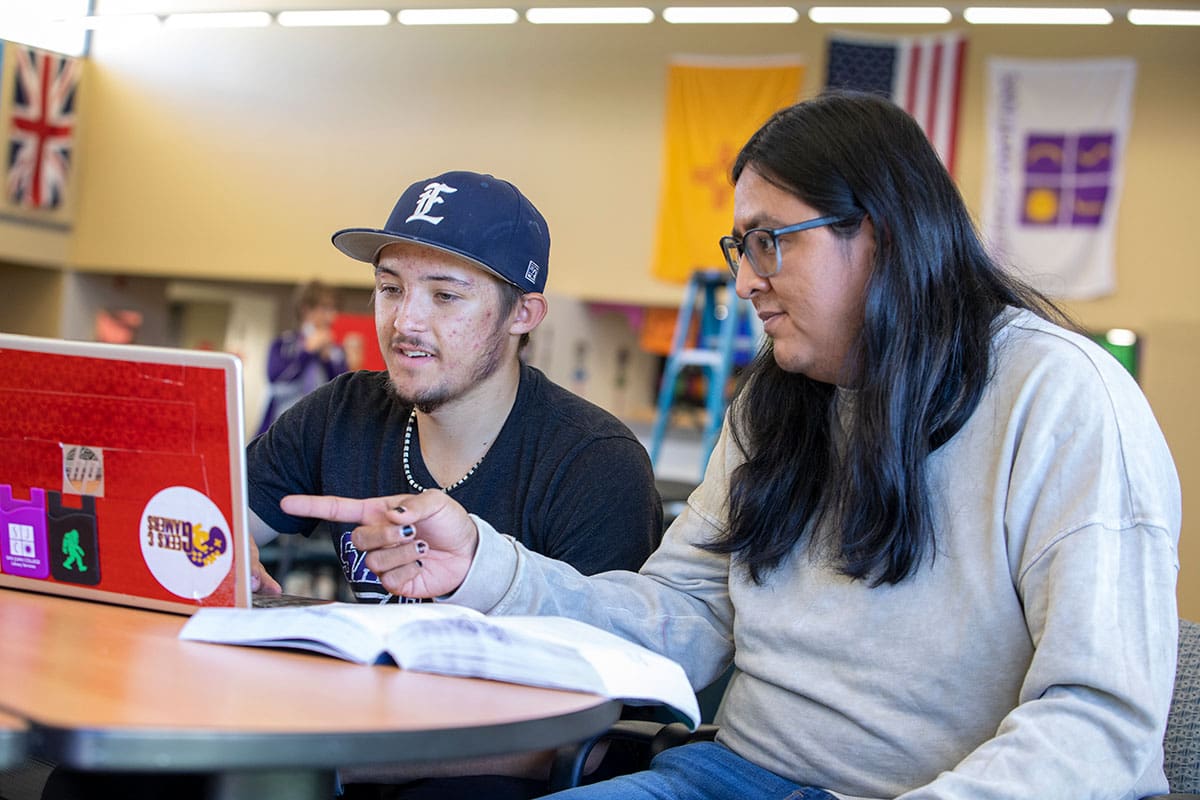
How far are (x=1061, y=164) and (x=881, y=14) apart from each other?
1.24 meters

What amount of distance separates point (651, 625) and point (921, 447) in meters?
0.39

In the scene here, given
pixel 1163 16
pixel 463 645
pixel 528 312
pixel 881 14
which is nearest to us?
pixel 463 645

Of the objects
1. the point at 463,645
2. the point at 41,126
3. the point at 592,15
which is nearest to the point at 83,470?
the point at 463,645

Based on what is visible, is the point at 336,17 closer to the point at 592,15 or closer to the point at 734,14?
the point at 592,15

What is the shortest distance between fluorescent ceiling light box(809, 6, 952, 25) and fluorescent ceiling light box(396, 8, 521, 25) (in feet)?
5.80

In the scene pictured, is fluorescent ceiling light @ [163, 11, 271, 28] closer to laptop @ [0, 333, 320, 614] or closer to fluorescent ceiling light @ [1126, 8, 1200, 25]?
fluorescent ceiling light @ [1126, 8, 1200, 25]

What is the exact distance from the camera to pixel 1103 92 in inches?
258

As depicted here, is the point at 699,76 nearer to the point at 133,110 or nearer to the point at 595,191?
the point at 595,191

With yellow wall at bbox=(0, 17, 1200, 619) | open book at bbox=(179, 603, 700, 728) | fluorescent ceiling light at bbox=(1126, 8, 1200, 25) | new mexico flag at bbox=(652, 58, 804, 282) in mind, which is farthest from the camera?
new mexico flag at bbox=(652, 58, 804, 282)

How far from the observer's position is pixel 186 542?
4.28 ft

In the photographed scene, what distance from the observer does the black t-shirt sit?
70.3 inches

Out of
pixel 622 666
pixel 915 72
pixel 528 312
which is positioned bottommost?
pixel 622 666

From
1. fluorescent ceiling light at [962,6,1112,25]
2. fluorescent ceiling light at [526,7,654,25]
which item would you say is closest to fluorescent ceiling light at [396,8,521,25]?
fluorescent ceiling light at [526,7,654,25]

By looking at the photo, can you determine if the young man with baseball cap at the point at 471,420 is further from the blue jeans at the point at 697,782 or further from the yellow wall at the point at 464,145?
the yellow wall at the point at 464,145
